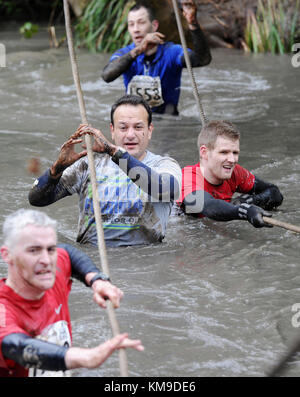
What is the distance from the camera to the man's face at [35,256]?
2590mm

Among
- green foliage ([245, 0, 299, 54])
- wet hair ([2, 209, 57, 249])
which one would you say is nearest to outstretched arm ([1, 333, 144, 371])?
wet hair ([2, 209, 57, 249])

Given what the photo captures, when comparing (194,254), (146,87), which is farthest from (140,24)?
(194,254)

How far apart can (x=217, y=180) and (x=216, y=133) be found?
13.7 inches

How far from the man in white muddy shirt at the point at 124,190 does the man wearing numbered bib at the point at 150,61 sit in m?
2.07

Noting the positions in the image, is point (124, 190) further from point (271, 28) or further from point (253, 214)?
point (271, 28)

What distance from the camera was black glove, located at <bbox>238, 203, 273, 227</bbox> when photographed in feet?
14.7

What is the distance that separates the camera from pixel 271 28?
11.2 m

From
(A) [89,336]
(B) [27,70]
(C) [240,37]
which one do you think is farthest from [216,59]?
(A) [89,336]

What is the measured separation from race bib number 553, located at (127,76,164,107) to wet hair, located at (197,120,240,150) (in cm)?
189

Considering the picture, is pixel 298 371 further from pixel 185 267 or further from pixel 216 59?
pixel 216 59

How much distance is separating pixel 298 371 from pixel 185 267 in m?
1.41

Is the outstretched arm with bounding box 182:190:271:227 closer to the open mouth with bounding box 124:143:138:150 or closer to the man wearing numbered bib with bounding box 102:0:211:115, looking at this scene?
the open mouth with bounding box 124:143:138:150

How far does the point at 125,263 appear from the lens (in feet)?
14.7

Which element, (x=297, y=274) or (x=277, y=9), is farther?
(x=277, y=9)
